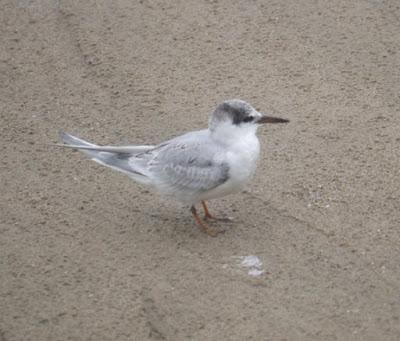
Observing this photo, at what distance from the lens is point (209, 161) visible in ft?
16.6

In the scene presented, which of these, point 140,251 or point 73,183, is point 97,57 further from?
point 140,251

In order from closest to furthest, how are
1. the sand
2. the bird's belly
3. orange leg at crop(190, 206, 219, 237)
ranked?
the sand, the bird's belly, orange leg at crop(190, 206, 219, 237)

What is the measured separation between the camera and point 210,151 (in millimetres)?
5074

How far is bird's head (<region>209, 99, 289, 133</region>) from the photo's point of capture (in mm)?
5039

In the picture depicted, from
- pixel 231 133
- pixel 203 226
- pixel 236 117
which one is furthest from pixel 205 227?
pixel 236 117

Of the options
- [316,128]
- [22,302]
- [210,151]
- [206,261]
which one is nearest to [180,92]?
[316,128]

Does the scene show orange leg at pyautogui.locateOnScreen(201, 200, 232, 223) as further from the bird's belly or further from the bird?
the bird's belly

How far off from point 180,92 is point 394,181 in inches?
78.4

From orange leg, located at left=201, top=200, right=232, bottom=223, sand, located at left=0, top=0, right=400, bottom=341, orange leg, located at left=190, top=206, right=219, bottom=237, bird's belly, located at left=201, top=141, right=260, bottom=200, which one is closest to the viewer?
sand, located at left=0, top=0, right=400, bottom=341

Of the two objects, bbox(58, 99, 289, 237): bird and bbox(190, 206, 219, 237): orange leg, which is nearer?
bbox(58, 99, 289, 237): bird

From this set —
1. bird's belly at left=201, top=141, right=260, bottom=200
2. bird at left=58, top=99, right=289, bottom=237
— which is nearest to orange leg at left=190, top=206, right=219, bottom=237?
bird at left=58, top=99, right=289, bottom=237

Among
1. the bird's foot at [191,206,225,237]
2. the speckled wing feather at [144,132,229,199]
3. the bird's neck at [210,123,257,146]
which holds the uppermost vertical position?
the bird's neck at [210,123,257,146]

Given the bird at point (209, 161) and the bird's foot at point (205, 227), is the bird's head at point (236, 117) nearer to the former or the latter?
the bird at point (209, 161)

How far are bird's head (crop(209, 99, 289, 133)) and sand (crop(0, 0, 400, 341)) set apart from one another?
2.11 ft
